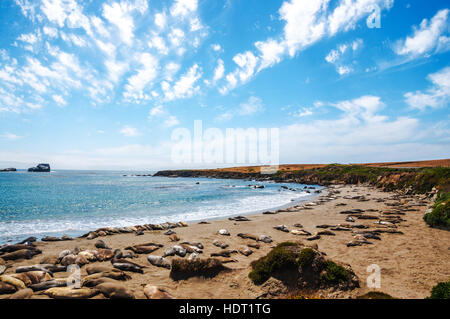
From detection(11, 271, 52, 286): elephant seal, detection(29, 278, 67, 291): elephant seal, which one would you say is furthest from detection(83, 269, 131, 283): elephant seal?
detection(11, 271, 52, 286): elephant seal

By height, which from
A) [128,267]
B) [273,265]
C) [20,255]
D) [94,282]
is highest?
[273,265]

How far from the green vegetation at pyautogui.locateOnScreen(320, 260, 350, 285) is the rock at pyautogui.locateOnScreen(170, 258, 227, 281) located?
312 cm

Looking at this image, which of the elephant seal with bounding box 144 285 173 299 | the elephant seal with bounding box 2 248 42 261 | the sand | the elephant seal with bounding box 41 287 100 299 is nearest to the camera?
the elephant seal with bounding box 41 287 100 299

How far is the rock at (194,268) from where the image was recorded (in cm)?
695

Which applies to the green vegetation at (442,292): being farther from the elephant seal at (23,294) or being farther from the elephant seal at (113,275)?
the elephant seal at (23,294)

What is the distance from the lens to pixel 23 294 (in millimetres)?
5355

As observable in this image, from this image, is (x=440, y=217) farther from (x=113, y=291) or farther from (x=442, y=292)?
(x=113, y=291)

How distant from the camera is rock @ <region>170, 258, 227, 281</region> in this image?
6.95 m

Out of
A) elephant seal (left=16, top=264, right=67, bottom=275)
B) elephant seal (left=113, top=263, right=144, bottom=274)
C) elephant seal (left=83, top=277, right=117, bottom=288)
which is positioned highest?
elephant seal (left=83, top=277, right=117, bottom=288)

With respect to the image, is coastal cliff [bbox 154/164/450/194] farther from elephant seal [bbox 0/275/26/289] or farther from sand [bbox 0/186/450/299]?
elephant seal [bbox 0/275/26/289]

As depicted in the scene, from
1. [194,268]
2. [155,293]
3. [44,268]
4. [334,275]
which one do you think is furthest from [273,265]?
[44,268]

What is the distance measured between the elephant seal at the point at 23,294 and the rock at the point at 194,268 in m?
3.60

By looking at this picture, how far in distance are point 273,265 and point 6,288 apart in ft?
23.7
